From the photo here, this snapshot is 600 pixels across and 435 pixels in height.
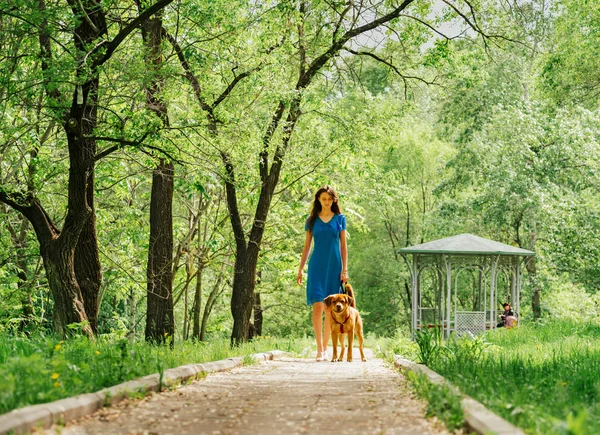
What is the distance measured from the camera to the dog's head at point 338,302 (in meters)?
10.7

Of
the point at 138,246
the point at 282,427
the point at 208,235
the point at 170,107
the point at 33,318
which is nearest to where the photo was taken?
the point at 282,427

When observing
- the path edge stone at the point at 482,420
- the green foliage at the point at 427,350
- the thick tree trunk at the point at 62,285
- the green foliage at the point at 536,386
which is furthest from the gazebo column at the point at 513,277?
the path edge stone at the point at 482,420

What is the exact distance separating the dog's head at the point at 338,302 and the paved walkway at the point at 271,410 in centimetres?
209

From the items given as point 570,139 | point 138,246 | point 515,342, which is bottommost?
point 515,342

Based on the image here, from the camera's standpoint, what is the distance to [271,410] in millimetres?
6012

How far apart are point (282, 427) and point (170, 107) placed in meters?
11.2

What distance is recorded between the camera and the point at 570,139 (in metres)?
27.3

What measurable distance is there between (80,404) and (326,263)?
6.63 m

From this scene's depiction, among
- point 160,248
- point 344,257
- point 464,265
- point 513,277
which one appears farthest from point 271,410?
point 464,265

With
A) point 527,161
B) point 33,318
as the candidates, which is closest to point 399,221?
point 527,161

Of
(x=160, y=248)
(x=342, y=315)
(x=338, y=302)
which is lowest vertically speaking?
Answer: (x=342, y=315)

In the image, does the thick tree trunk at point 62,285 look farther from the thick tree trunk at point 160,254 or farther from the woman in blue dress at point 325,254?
the woman in blue dress at point 325,254

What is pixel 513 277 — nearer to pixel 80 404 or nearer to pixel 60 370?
pixel 60 370

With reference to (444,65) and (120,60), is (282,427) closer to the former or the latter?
(120,60)
